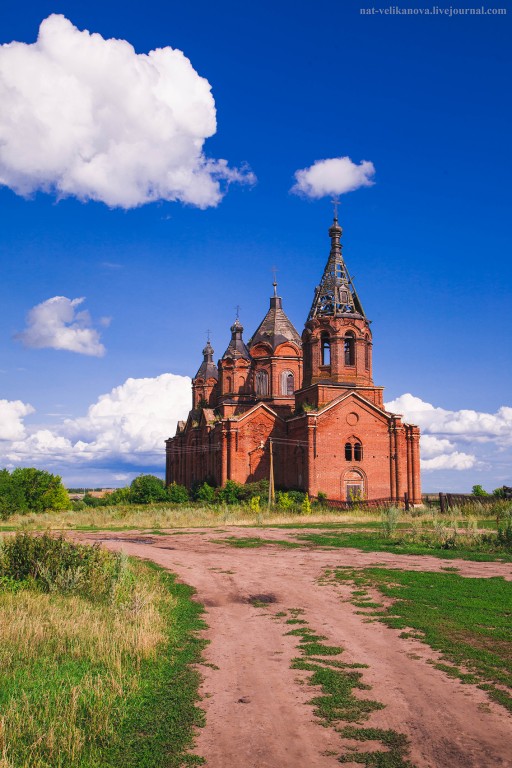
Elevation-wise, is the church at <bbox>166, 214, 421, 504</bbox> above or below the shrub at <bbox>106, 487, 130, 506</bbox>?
above

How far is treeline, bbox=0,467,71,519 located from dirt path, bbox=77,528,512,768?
102ft

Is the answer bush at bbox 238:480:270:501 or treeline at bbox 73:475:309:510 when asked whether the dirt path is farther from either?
bush at bbox 238:480:270:501

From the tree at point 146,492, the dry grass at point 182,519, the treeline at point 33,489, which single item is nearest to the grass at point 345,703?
the dry grass at point 182,519

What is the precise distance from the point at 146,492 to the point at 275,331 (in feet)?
50.0

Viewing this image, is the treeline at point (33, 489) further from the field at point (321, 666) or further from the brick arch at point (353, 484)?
the field at point (321, 666)

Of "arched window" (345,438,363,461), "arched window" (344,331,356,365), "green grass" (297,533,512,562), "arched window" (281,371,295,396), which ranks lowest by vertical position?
"green grass" (297,533,512,562)

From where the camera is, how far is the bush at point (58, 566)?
38.4 ft

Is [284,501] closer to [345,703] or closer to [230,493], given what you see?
[230,493]

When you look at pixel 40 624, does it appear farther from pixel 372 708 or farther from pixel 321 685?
pixel 372 708

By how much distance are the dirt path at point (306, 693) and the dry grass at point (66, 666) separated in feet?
3.05

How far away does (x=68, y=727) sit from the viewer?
577 centimetres

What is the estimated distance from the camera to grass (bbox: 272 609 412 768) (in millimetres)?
5309

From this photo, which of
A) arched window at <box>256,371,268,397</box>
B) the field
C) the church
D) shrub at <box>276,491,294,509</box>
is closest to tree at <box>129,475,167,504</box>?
the church

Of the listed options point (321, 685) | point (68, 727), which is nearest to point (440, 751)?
point (321, 685)
